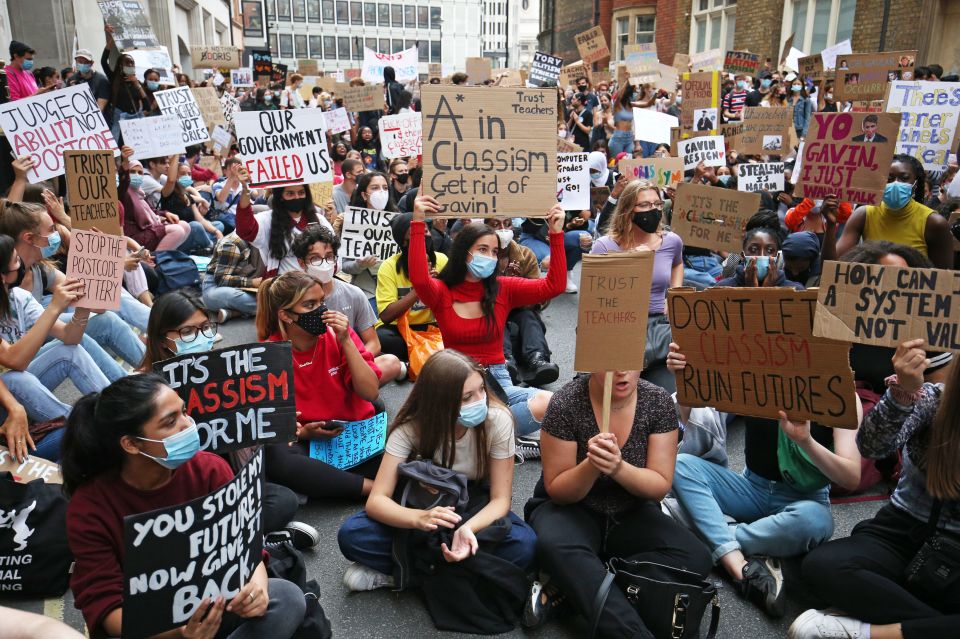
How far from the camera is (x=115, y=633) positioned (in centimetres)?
231

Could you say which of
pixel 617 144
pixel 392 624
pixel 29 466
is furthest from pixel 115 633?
pixel 617 144

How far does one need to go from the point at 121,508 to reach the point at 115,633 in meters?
0.38

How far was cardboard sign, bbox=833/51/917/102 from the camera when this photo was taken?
387 inches

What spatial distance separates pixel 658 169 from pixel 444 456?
5.75 m

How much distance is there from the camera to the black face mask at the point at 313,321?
395cm

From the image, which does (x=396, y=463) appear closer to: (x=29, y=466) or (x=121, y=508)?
(x=121, y=508)

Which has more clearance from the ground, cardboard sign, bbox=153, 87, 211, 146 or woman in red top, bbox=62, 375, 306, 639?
cardboard sign, bbox=153, 87, 211, 146

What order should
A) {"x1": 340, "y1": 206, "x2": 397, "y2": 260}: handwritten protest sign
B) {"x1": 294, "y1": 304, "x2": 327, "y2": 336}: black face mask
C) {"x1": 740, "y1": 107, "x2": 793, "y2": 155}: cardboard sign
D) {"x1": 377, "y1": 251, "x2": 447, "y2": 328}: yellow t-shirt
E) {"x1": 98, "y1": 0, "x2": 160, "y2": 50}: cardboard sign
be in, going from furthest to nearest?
1. {"x1": 98, "y1": 0, "x2": 160, "y2": 50}: cardboard sign
2. {"x1": 740, "y1": 107, "x2": 793, "y2": 155}: cardboard sign
3. {"x1": 340, "y1": 206, "x2": 397, "y2": 260}: handwritten protest sign
4. {"x1": 377, "y1": 251, "x2": 447, "y2": 328}: yellow t-shirt
5. {"x1": 294, "y1": 304, "x2": 327, "y2": 336}: black face mask

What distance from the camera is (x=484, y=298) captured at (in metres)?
4.62

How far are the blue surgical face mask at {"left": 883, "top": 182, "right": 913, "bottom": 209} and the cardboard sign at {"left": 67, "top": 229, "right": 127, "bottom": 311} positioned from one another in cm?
521

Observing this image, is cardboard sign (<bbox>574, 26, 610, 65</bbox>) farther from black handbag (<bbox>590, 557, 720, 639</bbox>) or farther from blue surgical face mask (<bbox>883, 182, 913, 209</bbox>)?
black handbag (<bbox>590, 557, 720, 639</bbox>)

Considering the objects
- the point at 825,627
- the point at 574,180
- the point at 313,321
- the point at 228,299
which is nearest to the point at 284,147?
the point at 228,299

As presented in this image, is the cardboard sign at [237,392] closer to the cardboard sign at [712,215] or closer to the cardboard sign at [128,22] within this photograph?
the cardboard sign at [712,215]

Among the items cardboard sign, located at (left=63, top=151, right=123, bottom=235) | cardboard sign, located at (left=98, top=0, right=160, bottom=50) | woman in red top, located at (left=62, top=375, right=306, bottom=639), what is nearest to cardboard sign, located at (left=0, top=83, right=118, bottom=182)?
cardboard sign, located at (left=63, top=151, right=123, bottom=235)
